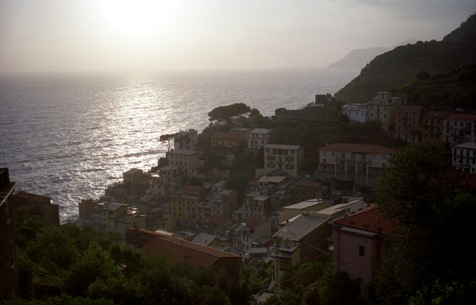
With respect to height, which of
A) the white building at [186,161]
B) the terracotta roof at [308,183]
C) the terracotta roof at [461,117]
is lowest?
the terracotta roof at [308,183]

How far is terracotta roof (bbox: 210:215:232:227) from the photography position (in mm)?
34344

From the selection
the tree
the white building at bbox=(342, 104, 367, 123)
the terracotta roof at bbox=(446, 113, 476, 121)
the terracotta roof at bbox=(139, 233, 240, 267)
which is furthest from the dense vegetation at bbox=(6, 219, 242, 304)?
the white building at bbox=(342, 104, 367, 123)

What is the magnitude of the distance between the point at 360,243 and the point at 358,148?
23.7 metres

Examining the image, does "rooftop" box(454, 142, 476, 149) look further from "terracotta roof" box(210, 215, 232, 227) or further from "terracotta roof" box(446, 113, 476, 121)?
"terracotta roof" box(210, 215, 232, 227)

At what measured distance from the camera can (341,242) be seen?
46.8 ft

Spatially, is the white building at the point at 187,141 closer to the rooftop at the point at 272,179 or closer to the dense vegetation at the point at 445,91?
the rooftop at the point at 272,179

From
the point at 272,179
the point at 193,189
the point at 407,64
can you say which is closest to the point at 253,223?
the point at 272,179

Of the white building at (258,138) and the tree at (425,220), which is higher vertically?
the tree at (425,220)

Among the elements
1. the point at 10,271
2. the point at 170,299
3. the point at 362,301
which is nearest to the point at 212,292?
the point at 170,299

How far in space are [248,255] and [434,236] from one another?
1929 cm

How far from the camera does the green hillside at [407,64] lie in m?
63.7

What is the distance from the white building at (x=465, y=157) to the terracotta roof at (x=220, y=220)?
15.4 m

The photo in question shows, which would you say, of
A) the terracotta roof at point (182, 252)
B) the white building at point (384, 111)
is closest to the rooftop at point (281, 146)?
the white building at point (384, 111)

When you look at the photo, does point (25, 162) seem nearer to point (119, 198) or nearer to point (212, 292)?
point (119, 198)
